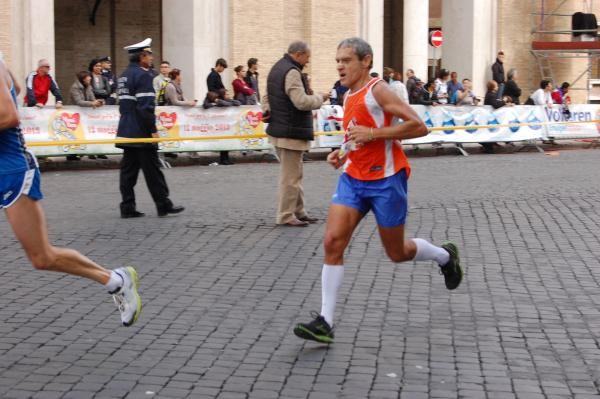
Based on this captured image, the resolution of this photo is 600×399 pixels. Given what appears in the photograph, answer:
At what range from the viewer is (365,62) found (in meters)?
7.07

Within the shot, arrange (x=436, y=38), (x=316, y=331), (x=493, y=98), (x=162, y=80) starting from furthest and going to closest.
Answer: (x=436, y=38) < (x=493, y=98) < (x=162, y=80) < (x=316, y=331)

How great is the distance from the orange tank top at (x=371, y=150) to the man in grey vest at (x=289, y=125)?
4.77 meters

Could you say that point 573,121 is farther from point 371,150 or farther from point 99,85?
point 371,150

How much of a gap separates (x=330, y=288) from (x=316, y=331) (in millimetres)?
326

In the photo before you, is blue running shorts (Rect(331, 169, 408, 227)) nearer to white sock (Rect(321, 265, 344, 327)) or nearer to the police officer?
white sock (Rect(321, 265, 344, 327))

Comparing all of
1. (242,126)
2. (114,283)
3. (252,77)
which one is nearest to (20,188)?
(114,283)

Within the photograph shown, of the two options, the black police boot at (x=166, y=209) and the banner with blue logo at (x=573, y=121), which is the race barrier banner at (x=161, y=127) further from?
the banner with blue logo at (x=573, y=121)

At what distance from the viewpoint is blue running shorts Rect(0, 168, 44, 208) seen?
6.23 meters

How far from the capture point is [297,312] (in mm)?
7676

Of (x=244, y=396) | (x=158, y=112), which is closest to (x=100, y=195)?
(x=158, y=112)

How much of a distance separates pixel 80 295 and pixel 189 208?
5404 mm

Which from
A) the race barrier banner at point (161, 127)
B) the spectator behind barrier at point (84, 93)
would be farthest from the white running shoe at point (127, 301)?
the spectator behind barrier at point (84, 93)

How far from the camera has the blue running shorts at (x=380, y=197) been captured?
22.9 ft

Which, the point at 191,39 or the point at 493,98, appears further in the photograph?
the point at 191,39
